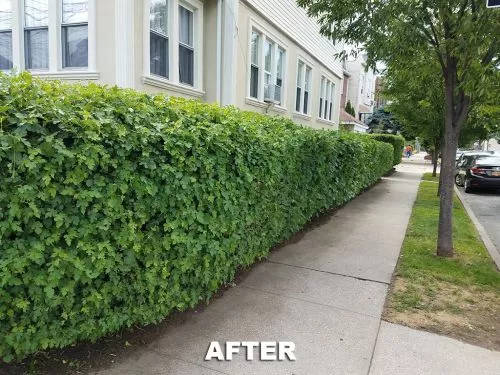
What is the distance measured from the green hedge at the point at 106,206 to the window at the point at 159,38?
4.09 metres

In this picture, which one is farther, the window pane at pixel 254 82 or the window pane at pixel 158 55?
the window pane at pixel 254 82

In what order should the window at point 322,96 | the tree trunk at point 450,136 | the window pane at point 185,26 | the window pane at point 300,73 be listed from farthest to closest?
the window at point 322,96 → the window pane at point 300,73 → the window pane at point 185,26 → the tree trunk at point 450,136

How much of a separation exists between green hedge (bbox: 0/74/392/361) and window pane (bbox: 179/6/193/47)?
196 inches

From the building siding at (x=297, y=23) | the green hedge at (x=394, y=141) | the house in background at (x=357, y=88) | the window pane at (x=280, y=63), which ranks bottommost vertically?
the green hedge at (x=394, y=141)

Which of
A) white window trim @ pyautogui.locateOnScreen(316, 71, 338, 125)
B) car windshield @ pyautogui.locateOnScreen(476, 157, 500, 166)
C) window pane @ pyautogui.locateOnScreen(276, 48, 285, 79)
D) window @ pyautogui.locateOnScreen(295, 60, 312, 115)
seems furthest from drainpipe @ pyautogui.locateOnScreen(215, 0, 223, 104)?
car windshield @ pyautogui.locateOnScreen(476, 157, 500, 166)

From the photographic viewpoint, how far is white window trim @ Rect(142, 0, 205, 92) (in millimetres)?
6804

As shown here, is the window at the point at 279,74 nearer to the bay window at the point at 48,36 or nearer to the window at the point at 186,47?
the window at the point at 186,47

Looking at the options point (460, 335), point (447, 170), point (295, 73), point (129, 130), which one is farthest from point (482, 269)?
point (295, 73)

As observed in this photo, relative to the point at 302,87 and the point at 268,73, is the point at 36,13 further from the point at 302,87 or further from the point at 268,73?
the point at 302,87

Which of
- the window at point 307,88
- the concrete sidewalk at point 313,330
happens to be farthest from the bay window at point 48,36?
the window at point 307,88

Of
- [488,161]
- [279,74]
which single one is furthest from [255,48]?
[488,161]

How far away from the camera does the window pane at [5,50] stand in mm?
6980

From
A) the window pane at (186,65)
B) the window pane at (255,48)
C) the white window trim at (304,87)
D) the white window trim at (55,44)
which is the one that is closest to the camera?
the white window trim at (55,44)

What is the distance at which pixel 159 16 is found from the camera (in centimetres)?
742
